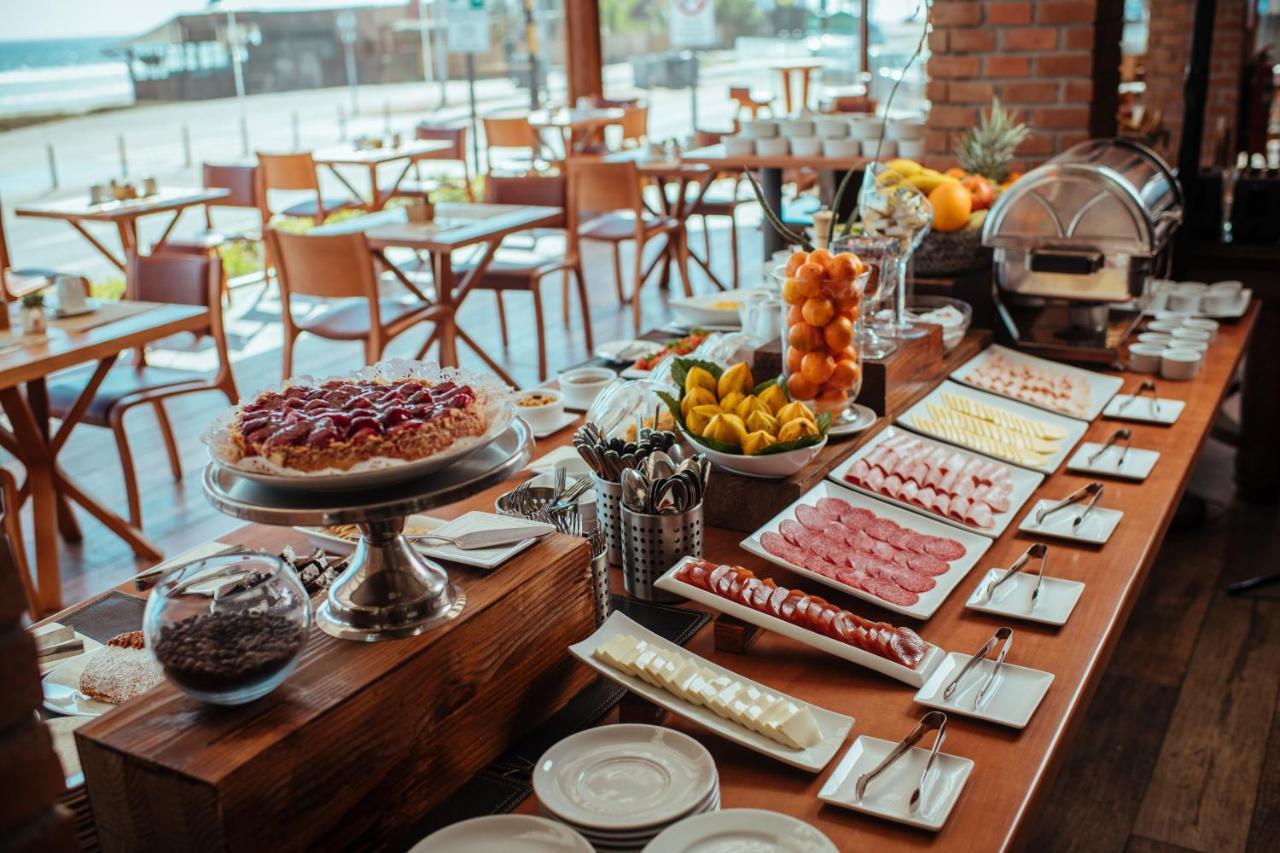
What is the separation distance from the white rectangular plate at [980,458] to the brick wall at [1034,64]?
2.04 metres

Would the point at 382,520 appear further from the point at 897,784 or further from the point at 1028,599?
the point at 1028,599

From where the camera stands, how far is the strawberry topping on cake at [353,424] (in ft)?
3.66

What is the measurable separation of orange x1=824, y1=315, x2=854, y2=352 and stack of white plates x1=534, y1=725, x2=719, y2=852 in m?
0.86

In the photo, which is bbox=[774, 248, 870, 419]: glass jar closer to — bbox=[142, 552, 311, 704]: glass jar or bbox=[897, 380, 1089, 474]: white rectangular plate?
bbox=[897, 380, 1089, 474]: white rectangular plate

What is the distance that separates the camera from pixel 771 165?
5172mm

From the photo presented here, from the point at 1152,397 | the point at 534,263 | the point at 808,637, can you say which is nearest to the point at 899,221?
the point at 1152,397

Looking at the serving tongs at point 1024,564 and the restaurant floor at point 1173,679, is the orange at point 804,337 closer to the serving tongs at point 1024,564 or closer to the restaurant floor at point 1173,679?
the serving tongs at point 1024,564

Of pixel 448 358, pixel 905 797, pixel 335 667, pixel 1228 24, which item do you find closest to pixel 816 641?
pixel 905 797

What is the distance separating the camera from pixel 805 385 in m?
1.91

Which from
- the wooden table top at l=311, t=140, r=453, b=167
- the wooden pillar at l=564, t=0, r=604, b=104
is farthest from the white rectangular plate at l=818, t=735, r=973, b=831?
the wooden pillar at l=564, t=0, r=604, b=104

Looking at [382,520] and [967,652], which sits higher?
[382,520]

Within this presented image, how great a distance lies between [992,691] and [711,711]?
0.34 meters

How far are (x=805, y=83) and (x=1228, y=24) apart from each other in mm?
3246

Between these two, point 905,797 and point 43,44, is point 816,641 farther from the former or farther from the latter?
point 43,44
